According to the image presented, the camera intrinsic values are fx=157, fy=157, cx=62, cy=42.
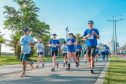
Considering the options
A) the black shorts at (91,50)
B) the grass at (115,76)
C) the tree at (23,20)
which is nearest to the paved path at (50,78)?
the grass at (115,76)

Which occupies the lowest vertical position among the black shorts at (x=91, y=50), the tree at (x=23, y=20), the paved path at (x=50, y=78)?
the paved path at (x=50, y=78)

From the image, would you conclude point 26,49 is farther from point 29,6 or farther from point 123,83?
point 29,6

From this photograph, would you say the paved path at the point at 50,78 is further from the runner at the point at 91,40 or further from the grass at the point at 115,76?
the runner at the point at 91,40

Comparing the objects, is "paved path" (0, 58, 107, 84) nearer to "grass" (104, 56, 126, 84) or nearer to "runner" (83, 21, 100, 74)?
"grass" (104, 56, 126, 84)

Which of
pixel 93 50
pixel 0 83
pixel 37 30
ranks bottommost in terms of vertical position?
pixel 0 83

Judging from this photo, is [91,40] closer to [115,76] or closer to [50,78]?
[115,76]

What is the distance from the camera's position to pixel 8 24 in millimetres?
24844

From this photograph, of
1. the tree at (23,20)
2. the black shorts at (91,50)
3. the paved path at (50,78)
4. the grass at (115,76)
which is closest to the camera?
the grass at (115,76)

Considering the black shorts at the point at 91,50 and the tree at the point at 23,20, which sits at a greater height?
the tree at the point at 23,20

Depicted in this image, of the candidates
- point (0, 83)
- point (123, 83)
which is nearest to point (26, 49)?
point (0, 83)

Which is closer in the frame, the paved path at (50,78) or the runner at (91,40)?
the paved path at (50,78)

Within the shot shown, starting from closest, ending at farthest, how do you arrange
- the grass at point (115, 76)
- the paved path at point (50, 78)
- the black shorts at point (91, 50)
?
the grass at point (115, 76)
the paved path at point (50, 78)
the black shorts at point (91, 50)

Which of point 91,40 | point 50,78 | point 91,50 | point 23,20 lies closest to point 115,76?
point 91,50

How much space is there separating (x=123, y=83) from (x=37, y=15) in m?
21.2
